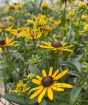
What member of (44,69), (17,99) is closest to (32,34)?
(44,69)

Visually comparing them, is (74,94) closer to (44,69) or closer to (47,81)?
(47,81)

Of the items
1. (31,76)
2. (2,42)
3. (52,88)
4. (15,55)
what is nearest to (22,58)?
(15,55)

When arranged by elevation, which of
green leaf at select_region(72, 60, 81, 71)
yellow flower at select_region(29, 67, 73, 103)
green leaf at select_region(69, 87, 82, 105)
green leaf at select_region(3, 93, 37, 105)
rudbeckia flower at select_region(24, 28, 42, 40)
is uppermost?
rudbeckia flower at select_region(24, 28, 42, 40)

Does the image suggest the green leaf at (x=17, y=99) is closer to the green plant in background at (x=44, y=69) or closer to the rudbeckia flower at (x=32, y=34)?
the green plant in background at (x=44, y=69)

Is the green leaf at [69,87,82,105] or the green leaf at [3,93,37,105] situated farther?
the green leaf at [3,93,37,105]

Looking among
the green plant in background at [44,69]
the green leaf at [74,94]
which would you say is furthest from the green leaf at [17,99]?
the green leaf at [74,94]

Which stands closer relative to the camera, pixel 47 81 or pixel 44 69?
pixel 47 81

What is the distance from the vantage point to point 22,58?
5.01ft

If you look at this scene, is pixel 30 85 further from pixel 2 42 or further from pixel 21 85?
pixel 2 42

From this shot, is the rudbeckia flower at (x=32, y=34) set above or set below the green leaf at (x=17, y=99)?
above

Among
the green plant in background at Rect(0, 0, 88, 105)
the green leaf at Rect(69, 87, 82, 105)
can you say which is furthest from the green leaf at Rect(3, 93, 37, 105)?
the green leaf at Rect(69, 87, 82, 105)

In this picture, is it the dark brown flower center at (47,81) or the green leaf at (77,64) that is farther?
the green leaf at (77,64)

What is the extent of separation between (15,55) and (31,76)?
0.36m

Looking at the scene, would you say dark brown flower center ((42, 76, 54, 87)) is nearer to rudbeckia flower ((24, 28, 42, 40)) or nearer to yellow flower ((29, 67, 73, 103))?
yellow flower ((29, 67, 73, 103))
